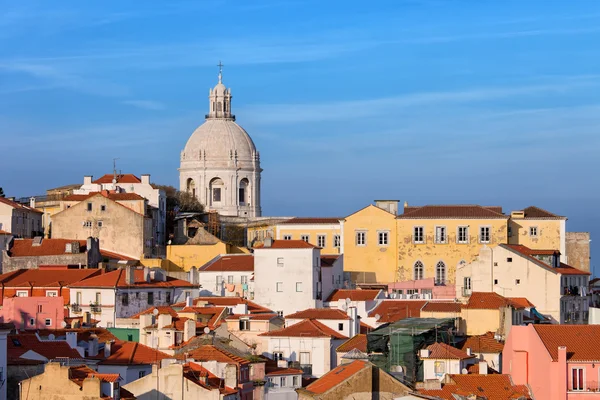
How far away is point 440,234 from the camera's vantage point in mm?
99125

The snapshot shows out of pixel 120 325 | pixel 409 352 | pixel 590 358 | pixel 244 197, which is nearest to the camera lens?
pixel 590 358

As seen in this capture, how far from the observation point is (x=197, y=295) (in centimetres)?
9100

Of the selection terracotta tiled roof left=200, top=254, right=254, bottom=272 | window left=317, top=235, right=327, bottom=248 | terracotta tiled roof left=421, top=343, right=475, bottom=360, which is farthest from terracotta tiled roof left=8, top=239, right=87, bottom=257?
terracotta tiled roof left=421, top=343, right=475, bottom=360

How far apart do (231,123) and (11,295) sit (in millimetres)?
47740

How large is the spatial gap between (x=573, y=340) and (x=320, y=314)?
21.4 m

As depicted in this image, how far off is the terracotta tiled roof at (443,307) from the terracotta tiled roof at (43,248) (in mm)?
22498

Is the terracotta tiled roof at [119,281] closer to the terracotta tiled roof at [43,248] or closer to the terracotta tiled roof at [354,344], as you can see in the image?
the terracotta tiled roof at [43,248]

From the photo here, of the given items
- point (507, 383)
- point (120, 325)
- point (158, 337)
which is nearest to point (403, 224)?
point (120, 325)

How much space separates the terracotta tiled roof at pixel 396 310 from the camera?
82.1 metres

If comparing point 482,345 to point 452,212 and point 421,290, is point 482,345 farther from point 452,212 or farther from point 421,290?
point 452,212

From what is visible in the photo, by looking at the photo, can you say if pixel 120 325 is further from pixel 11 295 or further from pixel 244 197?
pixel 244 197

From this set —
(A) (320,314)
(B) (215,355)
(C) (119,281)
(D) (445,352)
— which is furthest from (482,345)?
(C) (119,281)

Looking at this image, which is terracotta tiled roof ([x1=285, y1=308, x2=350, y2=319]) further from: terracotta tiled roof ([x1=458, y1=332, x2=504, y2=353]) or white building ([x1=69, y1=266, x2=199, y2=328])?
white building ([x1=69, y1=266, x2=199, y2=328])

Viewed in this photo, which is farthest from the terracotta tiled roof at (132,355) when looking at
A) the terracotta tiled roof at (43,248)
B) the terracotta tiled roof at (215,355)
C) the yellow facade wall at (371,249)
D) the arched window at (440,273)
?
the arched window at (440,273)
